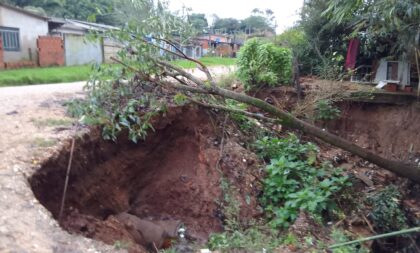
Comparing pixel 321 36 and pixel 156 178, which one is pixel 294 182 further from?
pixel 321 36

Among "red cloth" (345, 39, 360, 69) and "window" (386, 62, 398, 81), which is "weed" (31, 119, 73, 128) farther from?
"red cloth" (345, 39, 360, 69)

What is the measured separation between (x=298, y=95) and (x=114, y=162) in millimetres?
4855

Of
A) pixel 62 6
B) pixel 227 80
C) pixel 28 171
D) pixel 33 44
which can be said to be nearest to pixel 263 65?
pixel 227 80

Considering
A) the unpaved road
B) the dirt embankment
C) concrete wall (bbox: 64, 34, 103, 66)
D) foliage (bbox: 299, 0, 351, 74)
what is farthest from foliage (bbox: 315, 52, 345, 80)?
concrete wall (bbox: 64, 34, 103, 66)

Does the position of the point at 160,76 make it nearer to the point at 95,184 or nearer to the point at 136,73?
the point at 136,73

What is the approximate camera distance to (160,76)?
671 cm

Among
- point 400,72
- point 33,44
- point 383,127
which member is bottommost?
point 383,127

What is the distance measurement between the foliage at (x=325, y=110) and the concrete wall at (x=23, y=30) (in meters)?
14.9

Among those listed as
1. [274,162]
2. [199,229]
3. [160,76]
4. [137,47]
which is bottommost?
[199,229]

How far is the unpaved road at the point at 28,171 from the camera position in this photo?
379 centimetres

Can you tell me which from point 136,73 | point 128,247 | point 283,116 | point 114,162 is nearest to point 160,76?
point 136,73

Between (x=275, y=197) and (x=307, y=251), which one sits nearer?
(x=307, y=251)

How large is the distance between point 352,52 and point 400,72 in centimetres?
165

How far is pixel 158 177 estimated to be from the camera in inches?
283
